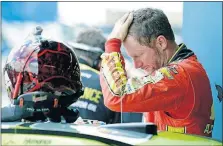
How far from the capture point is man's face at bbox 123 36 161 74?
316 centimetres

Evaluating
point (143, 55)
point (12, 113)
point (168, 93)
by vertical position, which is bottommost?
point (12, 113)

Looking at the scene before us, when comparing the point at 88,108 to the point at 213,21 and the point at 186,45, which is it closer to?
the point at 186,45

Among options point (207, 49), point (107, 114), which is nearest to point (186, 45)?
point (207, 49)

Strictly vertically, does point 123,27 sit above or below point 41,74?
above

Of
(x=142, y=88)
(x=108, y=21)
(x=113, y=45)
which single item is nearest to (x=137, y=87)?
(x=142, y=88)

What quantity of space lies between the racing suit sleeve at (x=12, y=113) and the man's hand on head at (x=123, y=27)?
654 mm

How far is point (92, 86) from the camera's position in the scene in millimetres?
3225

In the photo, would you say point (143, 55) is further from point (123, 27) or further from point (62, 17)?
point (62, 17)

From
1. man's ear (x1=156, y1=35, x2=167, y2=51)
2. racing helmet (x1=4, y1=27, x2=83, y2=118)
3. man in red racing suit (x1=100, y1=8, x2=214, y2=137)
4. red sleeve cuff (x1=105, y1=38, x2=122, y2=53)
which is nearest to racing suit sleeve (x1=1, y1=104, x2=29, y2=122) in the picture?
racing helmet (x1=4, y1=27, x2=83, y2=118)

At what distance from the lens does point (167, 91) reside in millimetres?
3062

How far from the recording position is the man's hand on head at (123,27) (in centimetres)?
317

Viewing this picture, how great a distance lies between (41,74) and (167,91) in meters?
0.71

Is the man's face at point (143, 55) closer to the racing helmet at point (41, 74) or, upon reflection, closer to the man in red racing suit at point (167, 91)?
the man in red racing suit at point (167, 91)

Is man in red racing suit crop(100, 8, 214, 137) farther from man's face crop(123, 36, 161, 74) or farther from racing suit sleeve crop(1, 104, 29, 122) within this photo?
racing suit sleeve crop(1, 104, 29, 122)
